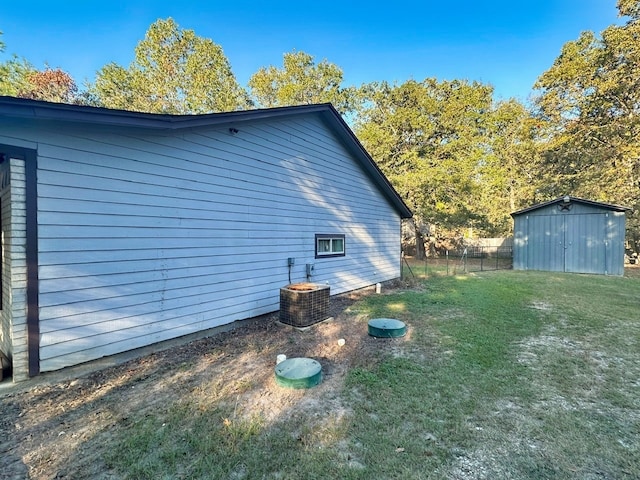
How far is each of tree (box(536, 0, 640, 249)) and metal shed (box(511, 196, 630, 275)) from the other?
391 centimetres

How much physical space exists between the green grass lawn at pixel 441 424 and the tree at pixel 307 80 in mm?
21117

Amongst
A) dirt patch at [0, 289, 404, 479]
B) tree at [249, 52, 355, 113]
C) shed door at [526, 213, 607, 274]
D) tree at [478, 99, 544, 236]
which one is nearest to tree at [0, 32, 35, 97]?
tree at [249, 52, 355, 113]

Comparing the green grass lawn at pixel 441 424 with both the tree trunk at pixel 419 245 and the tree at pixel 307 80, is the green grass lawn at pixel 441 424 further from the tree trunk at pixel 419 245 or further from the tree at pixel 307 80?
the tree at pixel 307 80

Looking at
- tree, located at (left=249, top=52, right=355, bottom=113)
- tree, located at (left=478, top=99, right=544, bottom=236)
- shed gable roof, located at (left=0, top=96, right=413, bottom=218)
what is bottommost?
shed gable roof, located at (left=0, top=96, right=413, bottom=218)

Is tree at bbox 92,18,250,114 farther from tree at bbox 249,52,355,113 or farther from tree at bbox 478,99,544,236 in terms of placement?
tree at bbox 478,99,544,236

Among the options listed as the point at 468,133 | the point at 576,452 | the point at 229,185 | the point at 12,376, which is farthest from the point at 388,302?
the point at 468,133

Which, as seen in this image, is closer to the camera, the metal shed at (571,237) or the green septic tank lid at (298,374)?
the green septic tank lid at (298,374)

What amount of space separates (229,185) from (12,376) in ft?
11.3

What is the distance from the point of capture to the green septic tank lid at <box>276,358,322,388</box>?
3.11 metres

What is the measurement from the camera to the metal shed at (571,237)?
1154 cm

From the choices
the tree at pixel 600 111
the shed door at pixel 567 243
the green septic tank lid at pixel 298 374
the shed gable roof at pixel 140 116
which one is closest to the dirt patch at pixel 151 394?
the green septic tank lid at pixel 298 374

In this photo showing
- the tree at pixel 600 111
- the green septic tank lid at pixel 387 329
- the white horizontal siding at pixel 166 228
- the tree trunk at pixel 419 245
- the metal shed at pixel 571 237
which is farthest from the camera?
the tree trunk at pixel 419 245

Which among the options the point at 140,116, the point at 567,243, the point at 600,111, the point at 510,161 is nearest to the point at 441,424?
the point at 140,116

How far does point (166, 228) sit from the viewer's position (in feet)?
14.1
